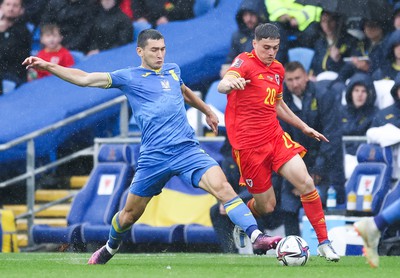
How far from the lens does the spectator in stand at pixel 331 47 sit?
726 inches

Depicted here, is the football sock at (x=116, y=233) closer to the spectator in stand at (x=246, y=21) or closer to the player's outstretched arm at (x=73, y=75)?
the player's outstretched arm at (x=73, y=75)

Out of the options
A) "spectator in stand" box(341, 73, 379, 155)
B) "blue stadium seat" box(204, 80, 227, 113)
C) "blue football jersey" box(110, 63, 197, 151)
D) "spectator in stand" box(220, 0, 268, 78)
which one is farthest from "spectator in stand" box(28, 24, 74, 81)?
"blue football jersey" box(110, 63, 197, 151)

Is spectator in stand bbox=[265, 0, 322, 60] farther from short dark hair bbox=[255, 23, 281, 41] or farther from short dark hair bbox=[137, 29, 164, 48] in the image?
short dark hair bbox=[137, 29, 164, 48]

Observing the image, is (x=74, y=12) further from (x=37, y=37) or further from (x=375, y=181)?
(x=375, y=181)

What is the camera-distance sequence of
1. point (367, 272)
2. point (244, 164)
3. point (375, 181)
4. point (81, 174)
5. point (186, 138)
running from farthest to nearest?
point (81, 174) < point (375, 181) < point (244, 164) < point (186, 138) < point (367, 272)

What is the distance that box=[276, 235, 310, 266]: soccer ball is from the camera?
12.0m

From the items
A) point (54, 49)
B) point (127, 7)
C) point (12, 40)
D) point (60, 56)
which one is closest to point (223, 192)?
point (60, 56)

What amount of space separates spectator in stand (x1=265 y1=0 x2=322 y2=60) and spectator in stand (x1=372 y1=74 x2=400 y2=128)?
2.49m

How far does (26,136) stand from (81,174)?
171 cm

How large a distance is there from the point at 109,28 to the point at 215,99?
120 inches

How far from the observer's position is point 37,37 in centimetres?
2233

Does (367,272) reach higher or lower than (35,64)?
lower

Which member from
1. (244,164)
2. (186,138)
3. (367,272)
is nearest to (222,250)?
(244,164)

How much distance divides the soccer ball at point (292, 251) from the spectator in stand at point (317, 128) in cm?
415
